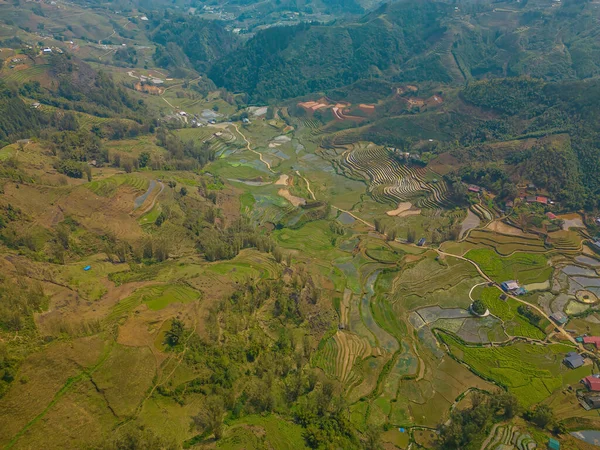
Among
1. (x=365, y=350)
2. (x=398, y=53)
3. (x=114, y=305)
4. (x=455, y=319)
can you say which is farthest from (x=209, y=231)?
(x=398, y=53)

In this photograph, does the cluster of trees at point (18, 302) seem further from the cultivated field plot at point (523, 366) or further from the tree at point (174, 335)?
the cultivated field plot at point (523, 366)

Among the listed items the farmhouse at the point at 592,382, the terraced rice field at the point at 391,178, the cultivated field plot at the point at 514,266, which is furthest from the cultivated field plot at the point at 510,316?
the terraced rice field at the point at 391,178

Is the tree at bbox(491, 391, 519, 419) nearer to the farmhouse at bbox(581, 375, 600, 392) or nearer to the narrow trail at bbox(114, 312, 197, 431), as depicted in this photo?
the farmhouse at bbox(581, 375, 600, 392)

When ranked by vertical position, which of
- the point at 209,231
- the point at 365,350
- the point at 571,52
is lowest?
the point at 365,350

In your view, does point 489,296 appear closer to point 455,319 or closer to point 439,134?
point 455,319

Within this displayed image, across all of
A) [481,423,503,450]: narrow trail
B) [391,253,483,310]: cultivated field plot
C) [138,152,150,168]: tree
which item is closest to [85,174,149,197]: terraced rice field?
[138,152,150,168]: tree

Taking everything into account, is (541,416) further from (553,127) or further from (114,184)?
(114,184)
